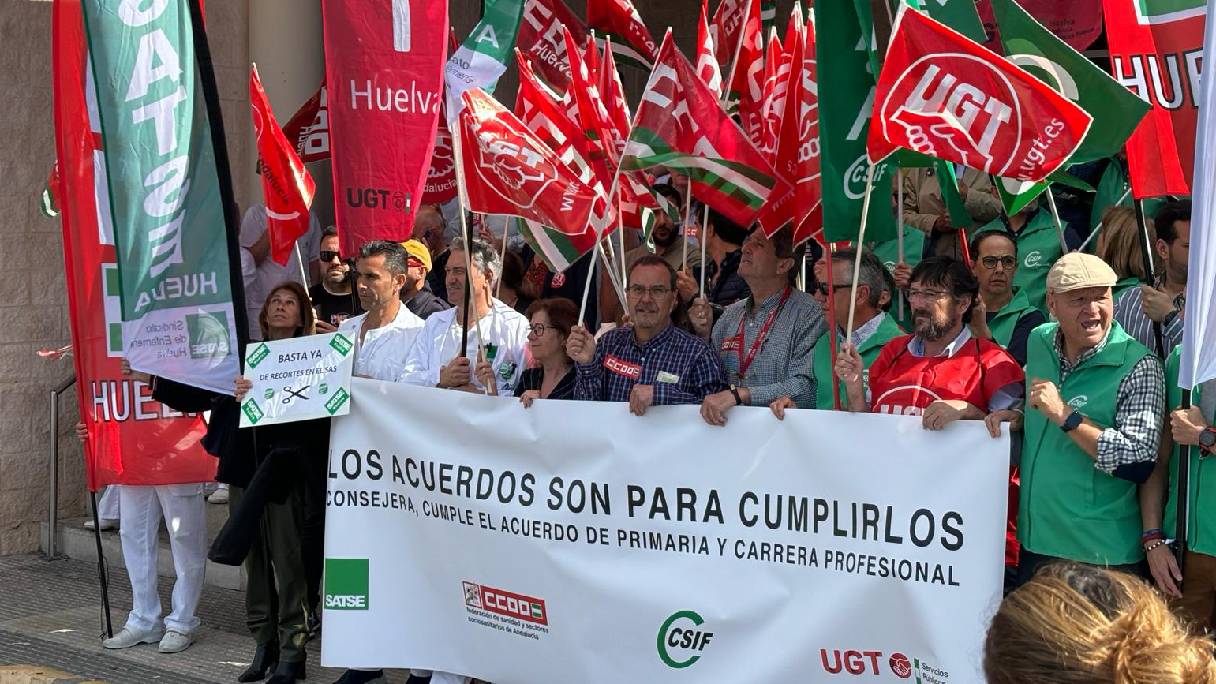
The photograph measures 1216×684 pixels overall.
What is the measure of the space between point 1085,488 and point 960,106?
1.30 m

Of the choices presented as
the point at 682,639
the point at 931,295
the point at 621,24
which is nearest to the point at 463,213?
the point at 682,639

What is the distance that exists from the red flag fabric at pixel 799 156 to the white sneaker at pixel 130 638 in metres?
3.98

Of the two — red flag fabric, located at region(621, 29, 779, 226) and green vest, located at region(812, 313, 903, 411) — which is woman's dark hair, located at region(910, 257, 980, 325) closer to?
green vest, located at region(812, 313, 903, 411)

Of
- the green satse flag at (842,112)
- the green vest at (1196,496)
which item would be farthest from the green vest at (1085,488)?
the green satse flag at (842,112)

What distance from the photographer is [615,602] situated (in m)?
5.82

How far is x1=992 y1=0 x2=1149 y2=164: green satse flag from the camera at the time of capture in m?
4.80

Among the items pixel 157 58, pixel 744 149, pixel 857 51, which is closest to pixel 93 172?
pixel 157 58

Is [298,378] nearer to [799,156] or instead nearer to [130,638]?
[130,638]

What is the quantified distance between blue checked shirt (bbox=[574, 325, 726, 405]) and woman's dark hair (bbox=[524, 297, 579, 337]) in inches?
8.5

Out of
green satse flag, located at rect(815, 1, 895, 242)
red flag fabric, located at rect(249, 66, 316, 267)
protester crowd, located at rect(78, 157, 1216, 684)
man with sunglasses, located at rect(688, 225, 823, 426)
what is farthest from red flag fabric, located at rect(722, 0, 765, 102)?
red flag fabric, located at rect(249, 66, 316, 267)

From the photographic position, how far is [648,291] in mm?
6008

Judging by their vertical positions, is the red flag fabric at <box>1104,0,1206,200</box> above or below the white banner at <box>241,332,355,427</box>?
above

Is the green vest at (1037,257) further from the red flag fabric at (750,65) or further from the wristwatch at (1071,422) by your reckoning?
the wristwatch at (1071,422)

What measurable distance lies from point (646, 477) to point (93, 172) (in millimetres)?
3571
